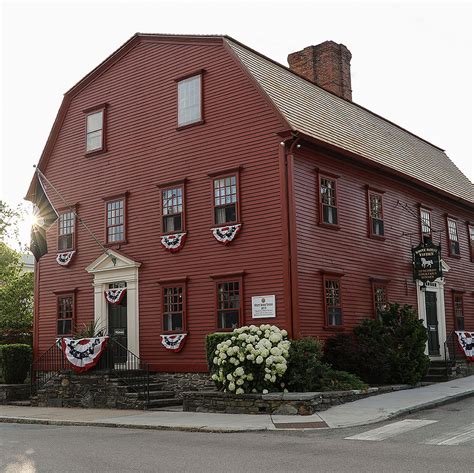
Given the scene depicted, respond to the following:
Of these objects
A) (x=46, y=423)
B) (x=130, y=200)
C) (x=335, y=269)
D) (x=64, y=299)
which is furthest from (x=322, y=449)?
(x=64, y=299)

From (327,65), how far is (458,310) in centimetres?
1117

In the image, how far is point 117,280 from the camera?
21.4 m

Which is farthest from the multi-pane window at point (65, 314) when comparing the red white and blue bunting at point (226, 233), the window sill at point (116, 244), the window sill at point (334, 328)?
the window sill at point (334, 328)

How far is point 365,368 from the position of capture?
717 inches

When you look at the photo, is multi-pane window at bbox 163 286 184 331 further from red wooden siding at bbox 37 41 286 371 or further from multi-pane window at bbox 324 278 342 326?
multi-pane window at bbox 324 278 342 326

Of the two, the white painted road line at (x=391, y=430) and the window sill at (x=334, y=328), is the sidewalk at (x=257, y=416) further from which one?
the window sill at (x=334, y=328)

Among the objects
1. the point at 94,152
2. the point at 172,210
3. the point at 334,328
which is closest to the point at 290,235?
the point at 334,328

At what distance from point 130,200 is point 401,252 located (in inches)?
364

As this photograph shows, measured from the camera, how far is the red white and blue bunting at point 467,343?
2350 cm

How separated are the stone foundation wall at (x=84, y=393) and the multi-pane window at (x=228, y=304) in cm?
319

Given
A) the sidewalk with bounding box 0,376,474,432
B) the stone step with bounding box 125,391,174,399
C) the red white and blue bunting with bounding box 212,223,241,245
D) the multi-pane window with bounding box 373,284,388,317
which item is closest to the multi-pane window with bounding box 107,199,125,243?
the red white and blue bunting with bounding box 212,223,241,245

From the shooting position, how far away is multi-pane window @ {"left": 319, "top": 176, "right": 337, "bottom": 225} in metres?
19.4

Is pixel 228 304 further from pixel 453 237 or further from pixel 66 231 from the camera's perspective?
pixel 453 237

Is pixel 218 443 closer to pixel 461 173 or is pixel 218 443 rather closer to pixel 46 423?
pixel 46 423
